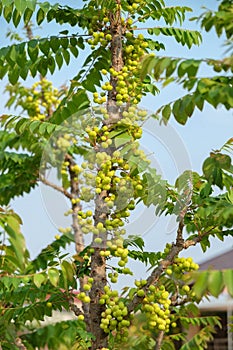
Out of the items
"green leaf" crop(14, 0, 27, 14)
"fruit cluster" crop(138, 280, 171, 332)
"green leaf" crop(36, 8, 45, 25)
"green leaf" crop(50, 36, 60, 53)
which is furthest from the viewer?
"green leaf" crop(36, 8, 45, 25)

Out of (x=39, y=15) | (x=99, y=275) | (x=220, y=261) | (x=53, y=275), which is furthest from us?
(x=220, y=261)

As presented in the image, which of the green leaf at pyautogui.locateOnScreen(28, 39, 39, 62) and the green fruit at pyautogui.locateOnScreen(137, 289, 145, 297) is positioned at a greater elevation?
the green leaf at pyautogui.locateOnScreen(28, 39, 39, 62)

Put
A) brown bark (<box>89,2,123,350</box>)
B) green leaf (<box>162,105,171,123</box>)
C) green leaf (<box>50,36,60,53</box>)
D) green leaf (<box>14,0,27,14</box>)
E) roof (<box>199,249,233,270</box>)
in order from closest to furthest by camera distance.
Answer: green leaf (<box>162,105,171,123</box>) → brown bark (<box>89,2,123,350</box>) → green leaf (<box>14,0,27,14</box>) → green leaf (<box>50,36,60,53</box>) → roof (<box>199,249,233,270</box>)

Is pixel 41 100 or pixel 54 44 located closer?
pixel 54 44

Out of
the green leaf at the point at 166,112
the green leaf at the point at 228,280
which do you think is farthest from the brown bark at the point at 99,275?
the green leaf at the point at 228,280

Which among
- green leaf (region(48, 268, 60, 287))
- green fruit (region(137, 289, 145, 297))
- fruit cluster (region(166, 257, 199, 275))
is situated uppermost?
green leaf (region(48, 268, 60, 287))

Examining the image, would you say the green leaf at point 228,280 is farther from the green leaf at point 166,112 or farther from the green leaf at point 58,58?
the green leaf at point 58,58

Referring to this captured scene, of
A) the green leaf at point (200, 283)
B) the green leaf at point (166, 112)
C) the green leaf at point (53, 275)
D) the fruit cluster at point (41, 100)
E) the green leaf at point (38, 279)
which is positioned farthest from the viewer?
the fruit cluster at point (41, 100)

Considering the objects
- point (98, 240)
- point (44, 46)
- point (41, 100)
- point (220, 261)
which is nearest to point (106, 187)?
point (98, 240)

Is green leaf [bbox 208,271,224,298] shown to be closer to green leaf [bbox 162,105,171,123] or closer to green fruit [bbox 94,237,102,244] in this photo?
green leaf [bbox 162,105,171,123]

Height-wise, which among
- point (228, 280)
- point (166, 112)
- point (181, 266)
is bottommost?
point (228, 280)

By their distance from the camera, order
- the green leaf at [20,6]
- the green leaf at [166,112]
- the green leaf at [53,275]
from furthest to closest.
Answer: the green leaf at [20,6] → the green leaf at [53,275] → the green leaf at [166,112]

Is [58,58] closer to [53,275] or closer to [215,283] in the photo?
[53,275]

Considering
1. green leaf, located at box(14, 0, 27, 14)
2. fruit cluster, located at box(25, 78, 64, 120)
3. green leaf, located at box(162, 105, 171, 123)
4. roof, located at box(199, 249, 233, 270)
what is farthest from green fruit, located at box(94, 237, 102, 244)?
roof, located at box(199, 249, 233, 270)
